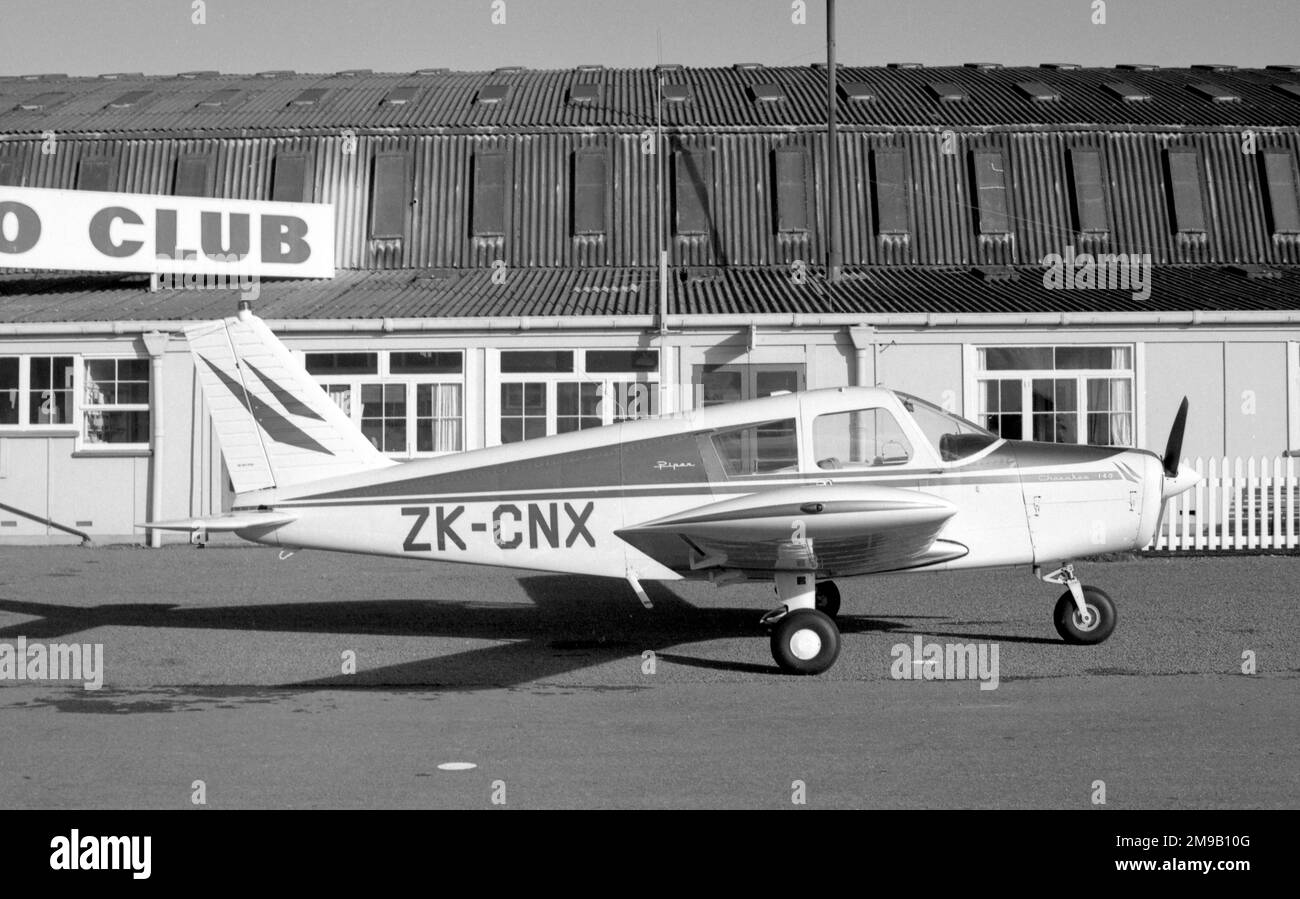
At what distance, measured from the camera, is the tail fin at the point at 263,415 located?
11438 mm

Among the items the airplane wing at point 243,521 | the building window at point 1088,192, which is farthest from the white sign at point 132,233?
the building window at point 1088,192

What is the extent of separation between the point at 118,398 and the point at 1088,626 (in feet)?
50.5

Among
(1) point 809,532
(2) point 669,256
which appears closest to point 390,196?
(2) point 669,256

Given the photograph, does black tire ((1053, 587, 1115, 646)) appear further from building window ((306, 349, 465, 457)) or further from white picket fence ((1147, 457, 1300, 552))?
building window ((306, 349, 465, 457))

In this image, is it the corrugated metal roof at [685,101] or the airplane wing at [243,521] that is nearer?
the airplane wing at [243,521]

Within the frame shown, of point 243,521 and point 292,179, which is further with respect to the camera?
point 292,179

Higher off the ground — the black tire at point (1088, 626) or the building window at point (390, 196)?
the building window at point (390, 196)

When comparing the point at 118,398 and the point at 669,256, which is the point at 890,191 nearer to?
the point at 669,256

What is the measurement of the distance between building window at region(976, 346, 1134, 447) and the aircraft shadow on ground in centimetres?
731

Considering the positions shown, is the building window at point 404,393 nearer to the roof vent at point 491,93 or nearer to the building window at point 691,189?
the building window at point 691,189

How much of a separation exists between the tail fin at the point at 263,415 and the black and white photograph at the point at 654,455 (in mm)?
34

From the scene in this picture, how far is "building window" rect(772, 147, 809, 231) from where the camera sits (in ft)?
80.7

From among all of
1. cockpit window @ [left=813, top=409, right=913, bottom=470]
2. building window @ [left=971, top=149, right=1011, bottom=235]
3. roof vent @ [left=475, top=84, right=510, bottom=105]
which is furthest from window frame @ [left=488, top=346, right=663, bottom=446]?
cockpit window @ [left=813, top=409, right=913, bottom=470]

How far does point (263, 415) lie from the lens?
11453 millimetres
